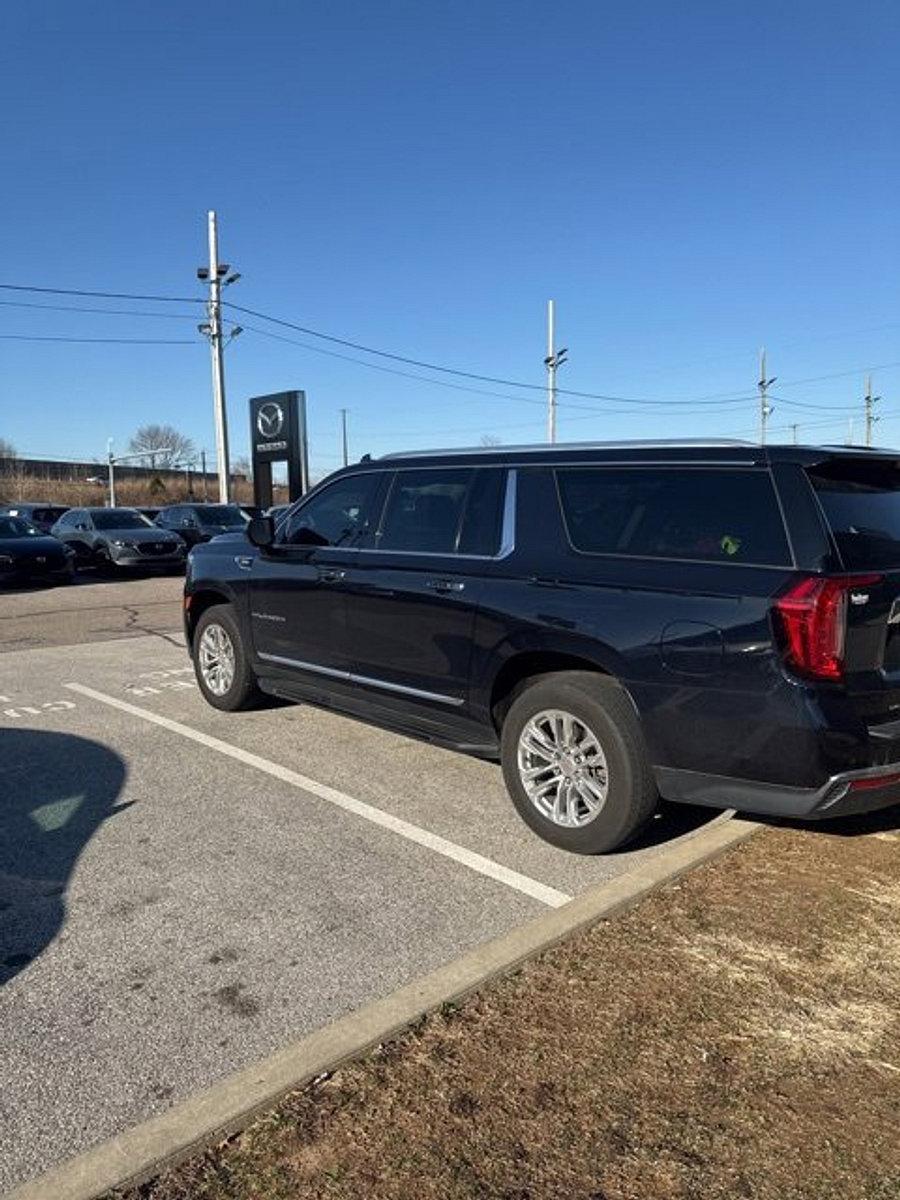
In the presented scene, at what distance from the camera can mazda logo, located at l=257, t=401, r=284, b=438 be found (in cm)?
2184

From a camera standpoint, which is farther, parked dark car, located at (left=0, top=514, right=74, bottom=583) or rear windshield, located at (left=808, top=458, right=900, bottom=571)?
parked dark car, located at (left=0, top=514, right=74, bottom=583)

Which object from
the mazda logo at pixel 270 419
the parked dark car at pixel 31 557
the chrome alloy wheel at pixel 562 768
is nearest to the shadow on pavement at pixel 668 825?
the chrome alloy wheel at pixel 562 768

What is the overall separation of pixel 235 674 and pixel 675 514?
12.7ft

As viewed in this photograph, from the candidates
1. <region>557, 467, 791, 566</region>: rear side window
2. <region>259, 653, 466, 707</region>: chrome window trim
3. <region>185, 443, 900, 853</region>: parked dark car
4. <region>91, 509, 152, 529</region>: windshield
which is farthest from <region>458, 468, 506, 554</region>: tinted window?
<region>91, 509, 152, 529</region>: windshield

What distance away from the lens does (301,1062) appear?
2.67 meters

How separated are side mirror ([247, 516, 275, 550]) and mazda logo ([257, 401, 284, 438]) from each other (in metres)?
16.0

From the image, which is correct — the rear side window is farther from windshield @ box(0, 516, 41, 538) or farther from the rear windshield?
windshield @ box(0, 516, 41, 538)

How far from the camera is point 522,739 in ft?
14.9

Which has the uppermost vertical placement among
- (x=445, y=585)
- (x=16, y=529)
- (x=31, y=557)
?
(x=16, y=529)

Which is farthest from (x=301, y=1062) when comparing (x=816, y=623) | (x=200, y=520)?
(x=200, y=520)

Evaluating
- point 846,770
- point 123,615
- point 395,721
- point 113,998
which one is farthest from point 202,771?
point 123,615

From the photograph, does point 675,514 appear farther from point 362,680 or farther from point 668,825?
point 362,680

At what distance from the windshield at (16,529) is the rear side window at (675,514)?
16.8m

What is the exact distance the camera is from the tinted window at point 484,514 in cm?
482
